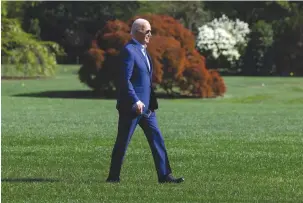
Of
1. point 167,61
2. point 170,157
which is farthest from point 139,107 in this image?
point 167,61

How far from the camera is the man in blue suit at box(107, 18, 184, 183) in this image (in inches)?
366

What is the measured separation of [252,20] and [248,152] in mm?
57596

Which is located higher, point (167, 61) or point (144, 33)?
point (144, 33)

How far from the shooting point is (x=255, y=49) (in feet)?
194

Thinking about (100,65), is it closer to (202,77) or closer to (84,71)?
(84,71)

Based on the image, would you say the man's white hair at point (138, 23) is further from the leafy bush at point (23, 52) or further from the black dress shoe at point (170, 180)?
the leafy bush at point (23, 52)

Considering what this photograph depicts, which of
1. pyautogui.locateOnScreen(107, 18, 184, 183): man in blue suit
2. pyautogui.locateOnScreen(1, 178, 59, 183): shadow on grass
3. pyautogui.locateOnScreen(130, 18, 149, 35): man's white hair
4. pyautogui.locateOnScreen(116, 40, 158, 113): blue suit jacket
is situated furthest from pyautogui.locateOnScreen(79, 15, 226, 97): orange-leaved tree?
pyautogui.locateOnScreen(130, 18, 149, 35): man's white hair

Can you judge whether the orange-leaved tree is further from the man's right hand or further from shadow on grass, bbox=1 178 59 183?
the man's right hand

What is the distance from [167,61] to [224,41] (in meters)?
23.8

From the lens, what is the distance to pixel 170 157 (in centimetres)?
1211

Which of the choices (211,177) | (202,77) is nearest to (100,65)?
(202,77)

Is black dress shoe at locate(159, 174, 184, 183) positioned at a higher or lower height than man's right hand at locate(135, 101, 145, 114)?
lower

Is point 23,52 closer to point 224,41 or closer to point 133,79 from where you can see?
point 224,41

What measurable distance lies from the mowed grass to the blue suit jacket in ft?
3.01
